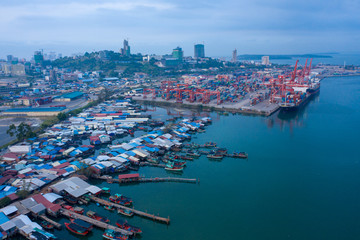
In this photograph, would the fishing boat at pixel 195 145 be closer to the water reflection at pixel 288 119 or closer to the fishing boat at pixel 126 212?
the fishing boat at pixel 126 212

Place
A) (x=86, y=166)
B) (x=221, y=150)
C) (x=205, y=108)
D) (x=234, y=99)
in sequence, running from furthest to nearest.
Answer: (x=234, y=99) < (x=205, y=108) < (x=221, y=150) < (x=86, y=166)

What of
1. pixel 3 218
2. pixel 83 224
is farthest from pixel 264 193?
pixel 3 218

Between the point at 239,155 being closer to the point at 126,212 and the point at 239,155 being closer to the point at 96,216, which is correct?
the point at 126,212

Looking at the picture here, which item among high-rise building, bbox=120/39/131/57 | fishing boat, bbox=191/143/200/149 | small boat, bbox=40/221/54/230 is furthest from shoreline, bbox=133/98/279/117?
high-rise building, bbox=120/39/131/57

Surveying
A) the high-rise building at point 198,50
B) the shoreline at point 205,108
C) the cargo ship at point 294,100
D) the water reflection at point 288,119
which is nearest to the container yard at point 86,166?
the shoreline at point 205,108

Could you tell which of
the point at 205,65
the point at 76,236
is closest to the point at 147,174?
the point at 76,236

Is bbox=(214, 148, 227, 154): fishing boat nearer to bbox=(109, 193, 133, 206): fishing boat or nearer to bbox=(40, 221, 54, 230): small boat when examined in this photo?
bbox=(109, 193, 133, 206): fishing boat
